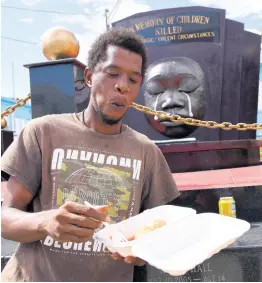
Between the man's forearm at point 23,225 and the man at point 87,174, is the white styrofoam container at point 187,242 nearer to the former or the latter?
the man at point 87,174

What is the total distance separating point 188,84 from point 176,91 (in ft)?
0.65

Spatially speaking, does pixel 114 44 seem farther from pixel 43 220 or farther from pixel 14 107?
pixel 14 107

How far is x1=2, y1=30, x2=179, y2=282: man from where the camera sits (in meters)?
1.44

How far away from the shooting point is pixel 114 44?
1718mm

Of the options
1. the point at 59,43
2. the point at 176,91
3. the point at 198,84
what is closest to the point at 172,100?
the point at 176,91

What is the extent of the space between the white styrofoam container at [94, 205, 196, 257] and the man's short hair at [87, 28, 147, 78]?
0.78m

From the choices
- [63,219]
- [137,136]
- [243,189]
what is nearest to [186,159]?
[243,189]

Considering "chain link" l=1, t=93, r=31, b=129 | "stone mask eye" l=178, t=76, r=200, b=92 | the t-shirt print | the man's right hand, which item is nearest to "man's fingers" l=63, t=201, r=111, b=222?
the man's right hand

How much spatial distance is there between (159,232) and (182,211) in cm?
26

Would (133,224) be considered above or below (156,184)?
below

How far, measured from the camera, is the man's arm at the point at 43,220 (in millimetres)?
1122

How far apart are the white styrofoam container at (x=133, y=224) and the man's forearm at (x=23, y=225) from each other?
22 cm

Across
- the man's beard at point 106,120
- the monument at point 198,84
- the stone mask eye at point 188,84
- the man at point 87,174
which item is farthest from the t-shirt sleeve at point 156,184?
the stone mask eye at point 188,84

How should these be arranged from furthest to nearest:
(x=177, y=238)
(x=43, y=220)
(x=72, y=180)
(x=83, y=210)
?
(x=72, y=180) < (x=177, y=238) < (x=43, y=220) < (x=83, y=210)
